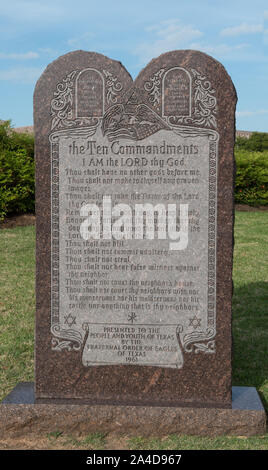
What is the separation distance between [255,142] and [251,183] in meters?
28.3

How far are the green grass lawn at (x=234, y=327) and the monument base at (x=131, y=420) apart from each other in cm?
6

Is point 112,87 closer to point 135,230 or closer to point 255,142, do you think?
point 135,230

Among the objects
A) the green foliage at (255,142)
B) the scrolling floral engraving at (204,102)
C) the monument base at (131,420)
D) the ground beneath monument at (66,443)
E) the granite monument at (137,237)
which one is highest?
the green foliage at (255,142)

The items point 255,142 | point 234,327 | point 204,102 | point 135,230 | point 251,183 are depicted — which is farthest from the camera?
point 255,142

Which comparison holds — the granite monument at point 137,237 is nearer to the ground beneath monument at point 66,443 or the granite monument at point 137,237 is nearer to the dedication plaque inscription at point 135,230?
the dedication plaque inscription at point 135,230

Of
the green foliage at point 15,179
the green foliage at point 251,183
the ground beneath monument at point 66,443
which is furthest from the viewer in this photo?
the green foliage at point 251,183

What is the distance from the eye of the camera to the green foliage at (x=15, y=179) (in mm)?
12688

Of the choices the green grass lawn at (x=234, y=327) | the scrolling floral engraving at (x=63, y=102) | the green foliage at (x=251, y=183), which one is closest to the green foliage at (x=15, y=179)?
the green grass lawn at (x=234, y=327)

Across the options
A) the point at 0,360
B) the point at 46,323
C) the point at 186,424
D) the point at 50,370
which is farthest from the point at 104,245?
the point at 0,360

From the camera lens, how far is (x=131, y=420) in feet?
12.4

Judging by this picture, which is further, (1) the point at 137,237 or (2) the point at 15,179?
(2) the point at 15,179

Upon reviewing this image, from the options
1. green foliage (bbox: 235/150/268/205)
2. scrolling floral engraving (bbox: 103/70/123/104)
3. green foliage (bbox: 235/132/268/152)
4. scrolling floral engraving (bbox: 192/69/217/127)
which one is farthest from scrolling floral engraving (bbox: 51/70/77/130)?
green foliage (bbox: 235/132/268/152)

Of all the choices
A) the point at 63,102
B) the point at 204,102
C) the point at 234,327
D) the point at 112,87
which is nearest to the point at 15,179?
the point at 234,327

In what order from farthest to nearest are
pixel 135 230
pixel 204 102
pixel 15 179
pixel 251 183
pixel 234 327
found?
pixel 251 183 < pixel 15 179 < pixel 234 327 < pixel 135 230 < pixel 204 102
